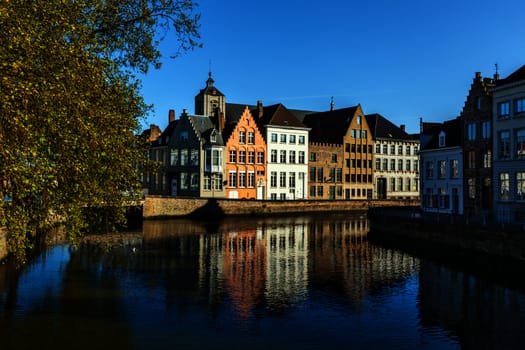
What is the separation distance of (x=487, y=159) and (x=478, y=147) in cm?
161

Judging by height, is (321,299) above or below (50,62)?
below

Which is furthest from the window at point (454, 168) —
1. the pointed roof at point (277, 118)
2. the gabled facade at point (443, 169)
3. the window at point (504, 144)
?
the pointed roof at point (277, 118)

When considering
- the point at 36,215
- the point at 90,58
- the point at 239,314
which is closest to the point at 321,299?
the point at 239,314

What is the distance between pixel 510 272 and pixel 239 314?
18252mm

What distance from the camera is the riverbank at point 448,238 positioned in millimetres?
31953

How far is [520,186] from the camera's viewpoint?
41.4m

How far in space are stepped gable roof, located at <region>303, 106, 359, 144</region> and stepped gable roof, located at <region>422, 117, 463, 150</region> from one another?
109 feet

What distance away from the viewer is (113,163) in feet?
57.3

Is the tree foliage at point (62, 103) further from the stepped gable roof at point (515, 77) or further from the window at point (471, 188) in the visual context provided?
the window at point (471, 188)

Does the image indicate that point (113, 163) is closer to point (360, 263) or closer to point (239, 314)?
point (239, 314)

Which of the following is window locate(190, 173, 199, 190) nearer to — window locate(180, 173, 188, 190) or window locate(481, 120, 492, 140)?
window locate(180, 173, 188, 190)

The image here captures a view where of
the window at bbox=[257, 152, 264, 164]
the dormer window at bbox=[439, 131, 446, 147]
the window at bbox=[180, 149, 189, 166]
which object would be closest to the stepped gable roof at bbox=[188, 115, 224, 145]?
the window at bbox=[180, 149, 189, 166]

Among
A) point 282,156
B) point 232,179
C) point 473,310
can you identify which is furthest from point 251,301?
point 282,156

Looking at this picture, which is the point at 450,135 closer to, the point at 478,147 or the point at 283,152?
the point at 478,147
